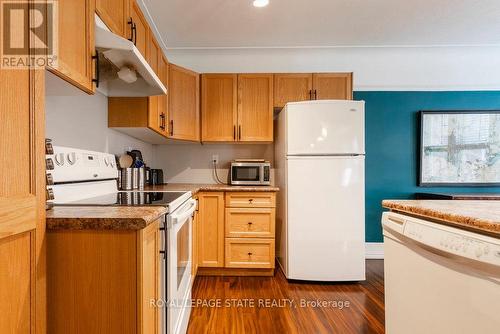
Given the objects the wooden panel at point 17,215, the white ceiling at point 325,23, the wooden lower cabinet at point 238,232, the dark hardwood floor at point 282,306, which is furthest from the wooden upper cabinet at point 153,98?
the dark hardwood floor at point 282,306

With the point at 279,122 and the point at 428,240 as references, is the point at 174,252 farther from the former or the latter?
the point at 279,122

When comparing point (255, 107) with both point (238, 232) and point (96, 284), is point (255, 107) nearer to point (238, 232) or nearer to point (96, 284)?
point (238, 232)

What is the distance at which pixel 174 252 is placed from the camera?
3.98 ft

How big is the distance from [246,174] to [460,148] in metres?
2.60

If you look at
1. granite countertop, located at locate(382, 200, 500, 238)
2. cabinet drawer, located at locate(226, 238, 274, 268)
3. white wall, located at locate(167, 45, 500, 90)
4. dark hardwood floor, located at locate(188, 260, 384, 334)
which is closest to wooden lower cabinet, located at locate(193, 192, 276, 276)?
cabinet drawer, located at locate(226, 238, 274, 268)

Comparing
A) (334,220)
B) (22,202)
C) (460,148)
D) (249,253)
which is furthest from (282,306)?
(460,148)

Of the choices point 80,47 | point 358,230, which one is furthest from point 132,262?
point 358,230

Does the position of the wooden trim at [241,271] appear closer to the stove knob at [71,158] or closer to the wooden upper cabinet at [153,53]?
the stove knob at [71,158]

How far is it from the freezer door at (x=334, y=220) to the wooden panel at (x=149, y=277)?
157 centimetres

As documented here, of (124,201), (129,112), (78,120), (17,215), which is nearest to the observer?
(17,215)

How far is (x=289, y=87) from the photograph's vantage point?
265 cm

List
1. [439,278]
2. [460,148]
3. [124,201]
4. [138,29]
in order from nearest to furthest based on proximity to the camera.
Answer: [439,278]
[124,201]
[138,29]
[460,148]

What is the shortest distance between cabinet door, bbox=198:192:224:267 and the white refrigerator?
69 centimetres

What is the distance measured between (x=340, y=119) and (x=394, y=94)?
3.95 ft
